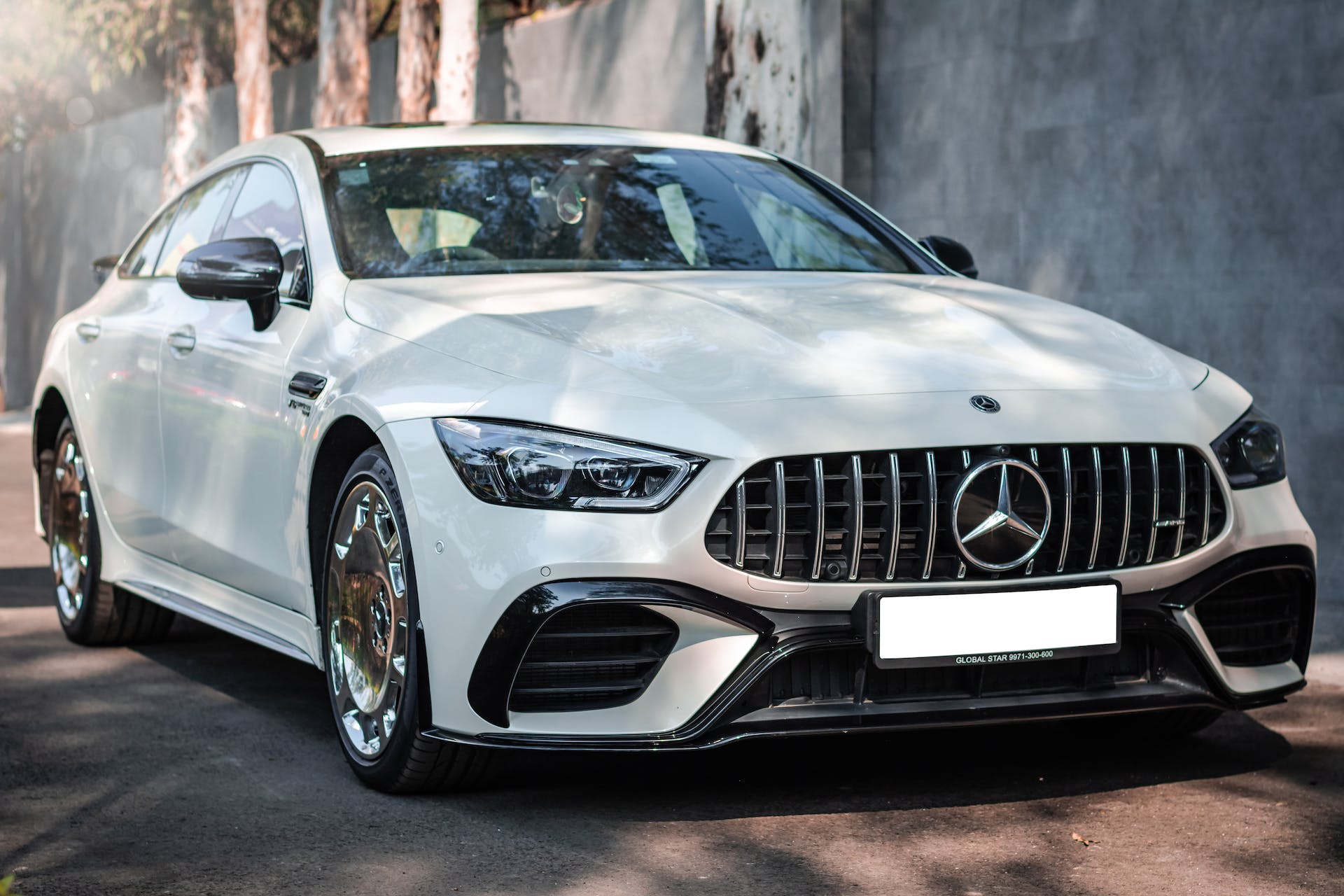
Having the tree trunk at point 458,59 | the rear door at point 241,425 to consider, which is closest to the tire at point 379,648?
the rear door at point 241,425

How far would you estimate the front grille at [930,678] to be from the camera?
13.3 feet

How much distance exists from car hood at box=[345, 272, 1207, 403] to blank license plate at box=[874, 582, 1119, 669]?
47cm

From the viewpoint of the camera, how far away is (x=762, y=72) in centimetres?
924

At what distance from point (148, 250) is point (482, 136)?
172cm

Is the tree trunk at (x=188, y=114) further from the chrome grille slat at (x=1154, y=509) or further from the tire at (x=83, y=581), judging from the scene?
the chrome grille slat at (x=1154, y=509)

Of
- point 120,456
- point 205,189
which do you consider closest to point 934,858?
point 120,456

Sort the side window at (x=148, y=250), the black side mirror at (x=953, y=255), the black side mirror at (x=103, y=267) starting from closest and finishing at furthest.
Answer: the black side mirror at (x=953, y=255), the side window at (x=148, y=250), the black side mirror at (x=103, y=267)

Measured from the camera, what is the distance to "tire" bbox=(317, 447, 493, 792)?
4.34 m

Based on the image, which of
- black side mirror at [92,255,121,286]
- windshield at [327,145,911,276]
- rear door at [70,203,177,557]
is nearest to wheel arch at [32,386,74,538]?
rear door at [70,203,177,557]

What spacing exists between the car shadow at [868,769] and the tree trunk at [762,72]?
4483 mm

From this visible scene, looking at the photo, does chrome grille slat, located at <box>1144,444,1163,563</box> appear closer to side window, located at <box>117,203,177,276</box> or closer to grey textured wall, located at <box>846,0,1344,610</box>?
side window, located at <box>117,203,177,276</box>

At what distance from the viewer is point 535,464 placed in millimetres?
4055

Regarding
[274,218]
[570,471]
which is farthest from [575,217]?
[570,471]

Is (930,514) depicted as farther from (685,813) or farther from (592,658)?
(685,813)
